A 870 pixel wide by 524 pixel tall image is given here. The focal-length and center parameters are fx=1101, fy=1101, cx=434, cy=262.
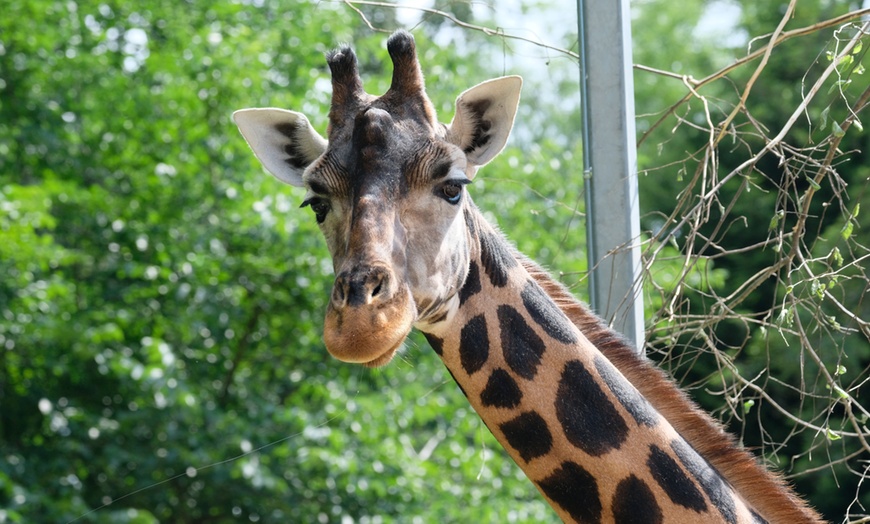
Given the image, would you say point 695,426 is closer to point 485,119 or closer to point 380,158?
point 485,119

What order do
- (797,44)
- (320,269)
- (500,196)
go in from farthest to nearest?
(797,44), (500,196), (320,269)

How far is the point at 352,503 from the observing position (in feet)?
28.2

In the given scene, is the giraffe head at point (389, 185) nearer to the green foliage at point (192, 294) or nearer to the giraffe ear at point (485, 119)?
the giraffe ear at point (485, 119)

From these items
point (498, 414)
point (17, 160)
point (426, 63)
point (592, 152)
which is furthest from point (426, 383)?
point (498, 414)

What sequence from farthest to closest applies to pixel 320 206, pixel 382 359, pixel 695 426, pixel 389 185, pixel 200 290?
pixel 200 290, pixel 695 426, pixel 320 206, pixel 389 185, pixel 382 359

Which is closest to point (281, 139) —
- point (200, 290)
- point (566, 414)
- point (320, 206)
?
point (320, 206)

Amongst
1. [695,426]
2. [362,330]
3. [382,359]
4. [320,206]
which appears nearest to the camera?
[362,330]

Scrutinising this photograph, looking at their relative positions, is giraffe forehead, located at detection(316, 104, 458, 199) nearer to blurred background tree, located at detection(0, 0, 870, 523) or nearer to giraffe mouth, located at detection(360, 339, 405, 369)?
giraffe mouth, located at detection(360, 339, 405, 369)

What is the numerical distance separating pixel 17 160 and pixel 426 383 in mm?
4129

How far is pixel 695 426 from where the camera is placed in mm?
2883

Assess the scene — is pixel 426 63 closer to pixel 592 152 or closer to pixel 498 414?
pixel 592 152

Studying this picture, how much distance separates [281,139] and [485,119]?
573 mm

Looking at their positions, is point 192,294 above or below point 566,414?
below

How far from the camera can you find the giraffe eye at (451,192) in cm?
262
